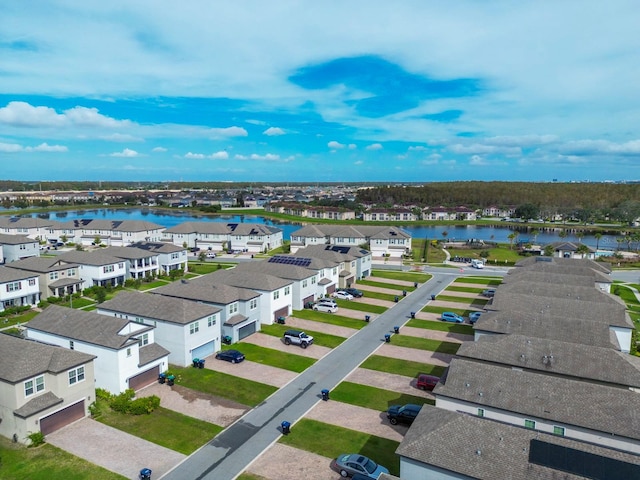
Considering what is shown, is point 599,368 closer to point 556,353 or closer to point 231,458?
point 556,353

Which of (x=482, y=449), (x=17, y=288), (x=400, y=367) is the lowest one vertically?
(x=400, y=367)

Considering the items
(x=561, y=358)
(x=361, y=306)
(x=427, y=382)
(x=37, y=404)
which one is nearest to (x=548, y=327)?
(x=561, y=358)

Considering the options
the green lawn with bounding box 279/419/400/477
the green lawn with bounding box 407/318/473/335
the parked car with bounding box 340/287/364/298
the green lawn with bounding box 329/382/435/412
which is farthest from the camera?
the parked car with bounding box 340/287/364/298

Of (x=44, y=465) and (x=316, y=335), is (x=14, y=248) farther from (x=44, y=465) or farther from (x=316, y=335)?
(x=44, y=465)

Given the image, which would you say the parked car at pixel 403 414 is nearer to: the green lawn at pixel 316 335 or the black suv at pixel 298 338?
the green lawn at pixel 316 335

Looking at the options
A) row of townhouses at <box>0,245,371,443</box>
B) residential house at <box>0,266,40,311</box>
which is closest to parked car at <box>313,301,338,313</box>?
row of townhouses at <box>0,245,371,443</box>

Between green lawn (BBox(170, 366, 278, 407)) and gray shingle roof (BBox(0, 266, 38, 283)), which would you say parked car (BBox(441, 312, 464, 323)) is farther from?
gray shingle roof (BBox(0, 266, 38, 283))
